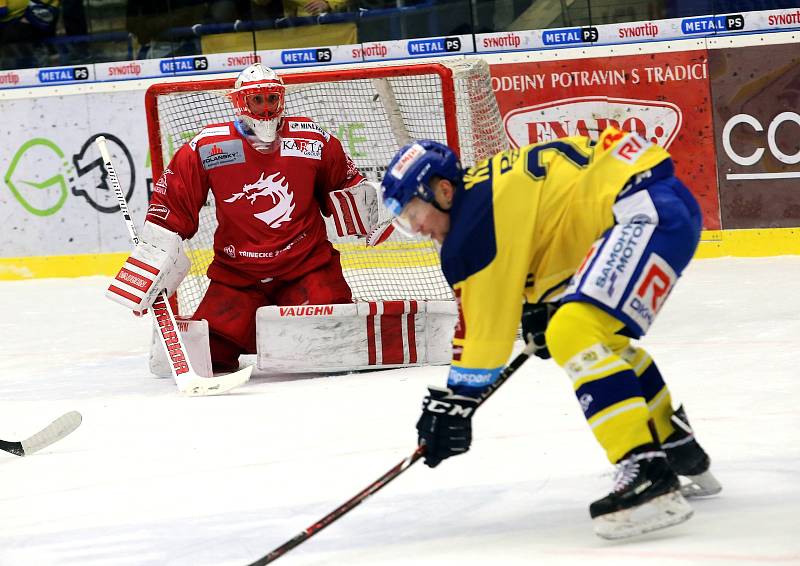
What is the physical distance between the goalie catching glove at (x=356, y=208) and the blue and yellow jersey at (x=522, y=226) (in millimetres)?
2061

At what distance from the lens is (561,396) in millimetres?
3963

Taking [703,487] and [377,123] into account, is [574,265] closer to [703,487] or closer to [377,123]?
[703,487]

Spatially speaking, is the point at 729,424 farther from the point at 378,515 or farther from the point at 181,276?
the point at 181,276

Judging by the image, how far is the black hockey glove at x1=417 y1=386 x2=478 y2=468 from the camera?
8.46 feet

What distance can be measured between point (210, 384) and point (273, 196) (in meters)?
0.70

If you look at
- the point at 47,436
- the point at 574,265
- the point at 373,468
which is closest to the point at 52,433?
the point at 47,436

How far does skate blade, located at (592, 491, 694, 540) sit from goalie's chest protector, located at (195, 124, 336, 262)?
8.16 feet

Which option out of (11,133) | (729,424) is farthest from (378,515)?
(11,133)

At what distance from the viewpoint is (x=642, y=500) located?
2457 millimetres

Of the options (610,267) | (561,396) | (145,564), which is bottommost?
(561,396)

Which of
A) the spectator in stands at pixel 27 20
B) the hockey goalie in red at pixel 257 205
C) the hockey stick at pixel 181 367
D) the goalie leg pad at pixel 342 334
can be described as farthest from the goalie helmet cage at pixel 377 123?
the spectator in stands at pixel 27 20

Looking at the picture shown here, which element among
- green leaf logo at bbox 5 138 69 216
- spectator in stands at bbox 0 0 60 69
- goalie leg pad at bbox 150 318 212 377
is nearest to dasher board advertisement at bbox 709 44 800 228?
goalie leg pad at bbox 150 318 212 377

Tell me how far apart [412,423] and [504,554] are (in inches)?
50.1

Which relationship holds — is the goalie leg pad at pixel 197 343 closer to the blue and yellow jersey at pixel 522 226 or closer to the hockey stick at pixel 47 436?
the hockey stick at pixel 47 436
